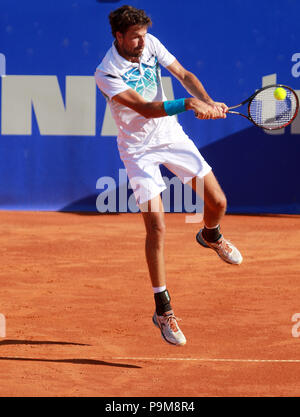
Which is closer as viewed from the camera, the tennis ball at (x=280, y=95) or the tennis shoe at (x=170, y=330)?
the tennis shoe at (x=170, y=330)

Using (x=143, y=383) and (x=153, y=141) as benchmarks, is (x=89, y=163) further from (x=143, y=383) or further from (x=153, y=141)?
(x=143, y=383)

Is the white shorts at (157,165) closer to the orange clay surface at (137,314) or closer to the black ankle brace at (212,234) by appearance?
the black ankle brace at (212,234)

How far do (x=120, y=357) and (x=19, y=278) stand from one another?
2.45 m

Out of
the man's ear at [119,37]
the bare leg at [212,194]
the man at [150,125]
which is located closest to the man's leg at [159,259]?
the man at [150,125]

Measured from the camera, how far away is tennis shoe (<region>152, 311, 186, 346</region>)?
4609mm

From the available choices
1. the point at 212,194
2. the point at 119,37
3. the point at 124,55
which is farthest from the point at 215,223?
the point at 119,37

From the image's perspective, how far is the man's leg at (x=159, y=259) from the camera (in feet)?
15.1

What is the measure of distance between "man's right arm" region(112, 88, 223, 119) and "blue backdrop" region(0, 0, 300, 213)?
6.25m

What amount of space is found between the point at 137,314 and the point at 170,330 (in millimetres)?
1105

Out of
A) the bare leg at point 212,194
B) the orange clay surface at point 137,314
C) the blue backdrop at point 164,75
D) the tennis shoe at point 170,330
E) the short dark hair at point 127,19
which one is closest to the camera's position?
the orange clay surface at point 137,314

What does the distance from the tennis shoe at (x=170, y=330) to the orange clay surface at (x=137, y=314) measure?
118mm

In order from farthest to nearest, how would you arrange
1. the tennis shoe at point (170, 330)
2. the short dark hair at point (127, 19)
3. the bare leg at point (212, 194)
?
the bare leg at point (212, 194) → the tennis shoe at point (170, 330) → the short dark hair at point (127, 19)

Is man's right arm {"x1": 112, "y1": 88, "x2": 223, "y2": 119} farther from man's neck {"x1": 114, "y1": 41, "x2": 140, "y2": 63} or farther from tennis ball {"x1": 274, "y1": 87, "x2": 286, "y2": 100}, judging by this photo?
tennis ball {"x1": 274, "y1": 87, "x2": 286, "y2": 100}

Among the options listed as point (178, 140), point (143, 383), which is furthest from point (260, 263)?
point (143, 383)
